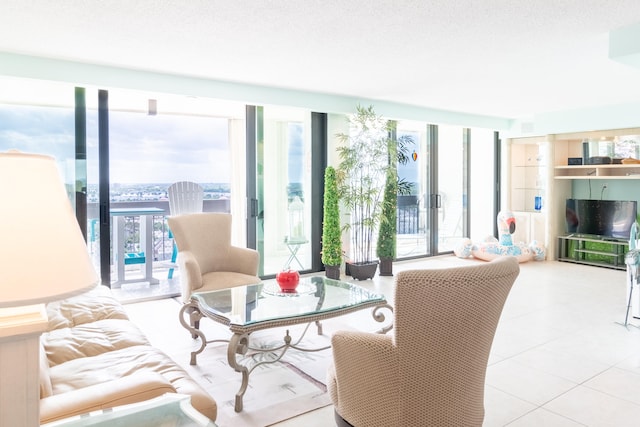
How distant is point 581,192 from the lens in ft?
26.3

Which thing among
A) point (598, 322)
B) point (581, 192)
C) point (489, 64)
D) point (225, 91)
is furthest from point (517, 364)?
point (581, 192)

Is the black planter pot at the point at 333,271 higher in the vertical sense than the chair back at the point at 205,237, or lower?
lower

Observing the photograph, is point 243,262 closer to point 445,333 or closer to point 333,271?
point 333,271

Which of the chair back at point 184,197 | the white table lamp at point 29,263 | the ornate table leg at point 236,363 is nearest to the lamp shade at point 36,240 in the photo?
the white table lamp at point 29,263

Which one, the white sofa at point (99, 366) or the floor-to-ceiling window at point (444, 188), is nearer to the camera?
the white sofa at point (99, 366)

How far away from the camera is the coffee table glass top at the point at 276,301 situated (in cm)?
302

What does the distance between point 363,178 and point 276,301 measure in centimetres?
324

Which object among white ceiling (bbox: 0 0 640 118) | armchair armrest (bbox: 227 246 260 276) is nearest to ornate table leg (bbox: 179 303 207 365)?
armchair armrest (bbox: 227 246 260 276)

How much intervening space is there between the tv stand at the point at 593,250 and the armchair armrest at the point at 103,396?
24.1 ft

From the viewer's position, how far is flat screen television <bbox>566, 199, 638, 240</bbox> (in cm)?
710

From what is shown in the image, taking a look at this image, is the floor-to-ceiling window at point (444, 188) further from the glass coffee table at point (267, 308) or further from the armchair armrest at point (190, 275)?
the armchair armrest at point (190, 275)

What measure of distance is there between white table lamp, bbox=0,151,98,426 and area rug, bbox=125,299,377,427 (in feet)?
5.02

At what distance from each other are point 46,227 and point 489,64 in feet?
14.4

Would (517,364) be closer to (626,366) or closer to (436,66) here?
(626,366)
